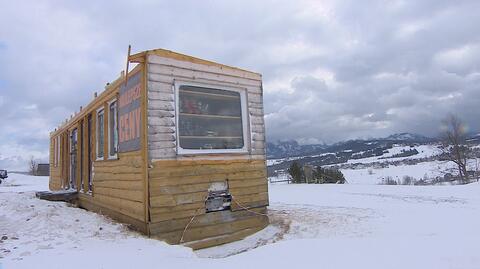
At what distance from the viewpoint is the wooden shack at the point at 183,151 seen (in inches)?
263

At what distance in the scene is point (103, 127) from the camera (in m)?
9.05

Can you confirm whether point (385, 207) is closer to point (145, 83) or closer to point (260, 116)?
point (260, 116)

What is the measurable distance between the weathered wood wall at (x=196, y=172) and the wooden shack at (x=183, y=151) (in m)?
0.02

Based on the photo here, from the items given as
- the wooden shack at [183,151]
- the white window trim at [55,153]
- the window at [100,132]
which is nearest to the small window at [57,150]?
the white window trim at [55,153]

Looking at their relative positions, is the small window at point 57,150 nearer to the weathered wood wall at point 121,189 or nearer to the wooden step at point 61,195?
the wooden step at point 61,195

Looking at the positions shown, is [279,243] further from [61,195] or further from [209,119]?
[61,195]

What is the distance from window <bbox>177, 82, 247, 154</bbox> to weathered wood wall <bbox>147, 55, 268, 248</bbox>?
0.15 meters

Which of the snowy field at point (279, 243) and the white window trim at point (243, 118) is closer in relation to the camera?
the snowy field at point (279, 243)

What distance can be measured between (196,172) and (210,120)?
1115 millimetres

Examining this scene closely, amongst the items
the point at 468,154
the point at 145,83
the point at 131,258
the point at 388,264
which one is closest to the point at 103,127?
the point at 145,83

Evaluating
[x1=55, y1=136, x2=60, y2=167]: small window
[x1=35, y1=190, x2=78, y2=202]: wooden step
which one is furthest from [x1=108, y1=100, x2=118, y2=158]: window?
[x1=55, y1=136, x2=60, y2=167]: small window

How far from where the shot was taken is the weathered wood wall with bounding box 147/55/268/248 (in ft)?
21.9

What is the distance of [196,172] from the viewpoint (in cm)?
716

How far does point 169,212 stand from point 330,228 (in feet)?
10.1
